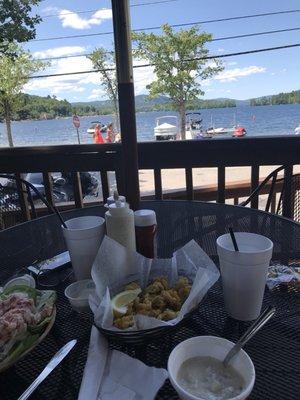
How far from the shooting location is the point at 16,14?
146 inches

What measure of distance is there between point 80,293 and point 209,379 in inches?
16.7

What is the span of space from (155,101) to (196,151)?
88.0ft

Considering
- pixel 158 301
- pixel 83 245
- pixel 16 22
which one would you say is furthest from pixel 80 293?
pixel 16 22

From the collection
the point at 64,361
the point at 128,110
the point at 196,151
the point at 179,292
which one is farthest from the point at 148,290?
the point at 196,151

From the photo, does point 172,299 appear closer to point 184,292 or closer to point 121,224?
point 184,292

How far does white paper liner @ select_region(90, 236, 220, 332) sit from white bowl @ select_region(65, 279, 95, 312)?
0.22 feet

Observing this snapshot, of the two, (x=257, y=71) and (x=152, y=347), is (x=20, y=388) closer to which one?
(x=152, y=347)

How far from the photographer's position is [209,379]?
0.52 m

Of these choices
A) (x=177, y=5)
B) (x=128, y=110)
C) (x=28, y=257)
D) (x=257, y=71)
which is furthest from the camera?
(x=257, y=71)

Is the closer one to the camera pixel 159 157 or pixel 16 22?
pixel 159 157

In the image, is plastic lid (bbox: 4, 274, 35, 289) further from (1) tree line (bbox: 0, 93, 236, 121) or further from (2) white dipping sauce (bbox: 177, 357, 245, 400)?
(1) tree line (bbox: 0, 93, 236, 121)

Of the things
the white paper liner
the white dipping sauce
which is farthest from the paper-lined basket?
the white dipping sauce

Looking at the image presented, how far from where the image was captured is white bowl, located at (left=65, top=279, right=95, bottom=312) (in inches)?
31.1

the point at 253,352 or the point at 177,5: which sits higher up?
the point at 177,5
